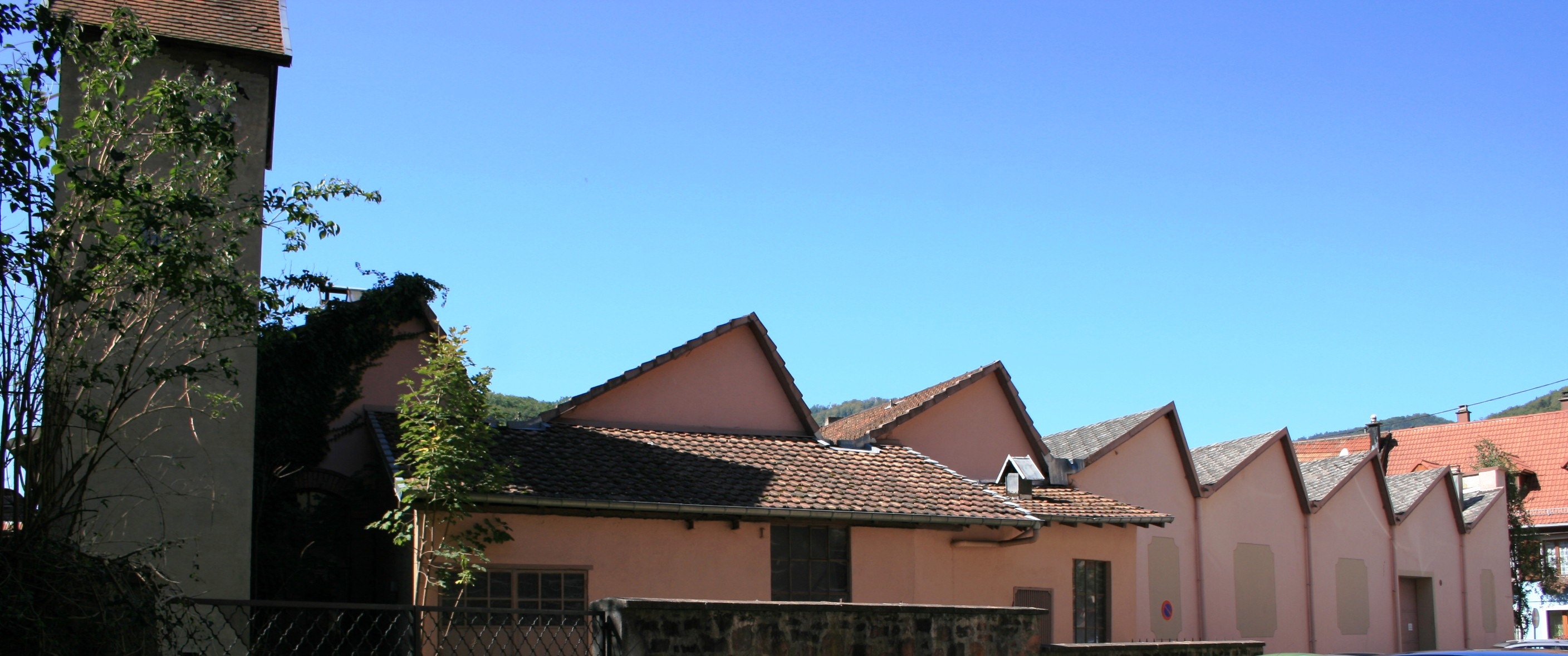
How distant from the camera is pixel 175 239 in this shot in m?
9.55

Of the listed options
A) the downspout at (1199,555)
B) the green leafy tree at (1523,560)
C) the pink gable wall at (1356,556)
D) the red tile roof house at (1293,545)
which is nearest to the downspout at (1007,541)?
the red tile roof house at (1293,545)

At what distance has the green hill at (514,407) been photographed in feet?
57.0

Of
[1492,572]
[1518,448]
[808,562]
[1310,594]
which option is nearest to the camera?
[808,562]

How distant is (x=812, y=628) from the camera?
985 cm

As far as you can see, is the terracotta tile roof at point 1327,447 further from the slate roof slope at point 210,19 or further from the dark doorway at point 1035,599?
the slate roof slope at point 210,19

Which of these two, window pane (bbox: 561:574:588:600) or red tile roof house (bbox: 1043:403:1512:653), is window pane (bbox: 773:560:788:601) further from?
red tile roof house (bbox: 1043:403:1512:653)

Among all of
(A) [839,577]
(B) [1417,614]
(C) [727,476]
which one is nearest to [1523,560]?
(B) [1417,614]

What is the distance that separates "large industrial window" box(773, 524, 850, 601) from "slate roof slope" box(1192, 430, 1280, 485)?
1151cm

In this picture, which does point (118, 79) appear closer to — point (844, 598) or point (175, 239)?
point (175, 239)

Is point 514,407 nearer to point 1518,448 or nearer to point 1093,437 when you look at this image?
point 1093,437

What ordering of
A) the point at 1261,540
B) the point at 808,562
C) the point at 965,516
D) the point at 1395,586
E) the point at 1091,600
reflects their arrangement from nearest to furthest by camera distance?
the point at 808,562
the point at 965,516
the point at 1091,600
the point at 1261,540
the point at 1395,586

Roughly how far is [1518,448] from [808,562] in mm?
38064

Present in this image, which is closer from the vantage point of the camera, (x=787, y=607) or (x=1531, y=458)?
(x=787, y=607)

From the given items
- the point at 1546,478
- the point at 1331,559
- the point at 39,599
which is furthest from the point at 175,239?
the point at 1546,478
